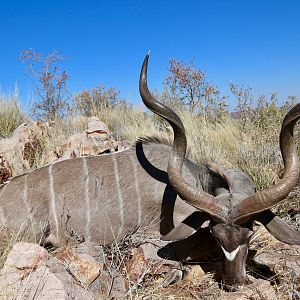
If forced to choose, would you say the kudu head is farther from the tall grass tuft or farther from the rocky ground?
the tall grass tuft

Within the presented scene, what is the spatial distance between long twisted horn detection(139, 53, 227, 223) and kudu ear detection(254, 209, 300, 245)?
28 cm

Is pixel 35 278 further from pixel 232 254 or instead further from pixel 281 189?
pixel 281 189

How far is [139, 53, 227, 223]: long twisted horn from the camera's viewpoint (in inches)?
100

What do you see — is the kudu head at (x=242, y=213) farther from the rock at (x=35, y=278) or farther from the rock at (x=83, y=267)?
the rock at (x=35, y=278)

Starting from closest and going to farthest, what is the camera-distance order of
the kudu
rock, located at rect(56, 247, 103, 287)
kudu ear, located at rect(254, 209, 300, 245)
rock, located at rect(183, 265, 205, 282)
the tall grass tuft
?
rock, located at rect(56, 247, 103, 287) → kudu ear, located at rect(254, 209, 300, 245) → rock, located at rect(183, 265, 205, 282) → the kudu → the tall grass tuft

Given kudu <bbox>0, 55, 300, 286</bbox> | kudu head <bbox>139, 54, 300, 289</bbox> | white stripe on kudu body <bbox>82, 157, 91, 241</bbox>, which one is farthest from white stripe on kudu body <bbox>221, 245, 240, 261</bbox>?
white stripe on kudu body <bbox>82, 157, 91, 241</bbox>

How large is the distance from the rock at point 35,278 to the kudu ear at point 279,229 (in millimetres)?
1142

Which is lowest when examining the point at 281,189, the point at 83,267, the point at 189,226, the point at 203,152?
the point at 83,267

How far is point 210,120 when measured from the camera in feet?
23.5

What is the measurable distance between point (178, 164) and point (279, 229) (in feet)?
2.45

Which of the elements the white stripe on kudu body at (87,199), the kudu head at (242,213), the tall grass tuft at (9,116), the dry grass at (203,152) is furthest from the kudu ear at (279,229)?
the tall grass tuft at (9,116)

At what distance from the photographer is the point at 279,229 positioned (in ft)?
8.38

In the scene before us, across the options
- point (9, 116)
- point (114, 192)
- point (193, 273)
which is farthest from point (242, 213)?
point (9, 116)

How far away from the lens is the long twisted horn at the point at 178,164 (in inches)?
100
